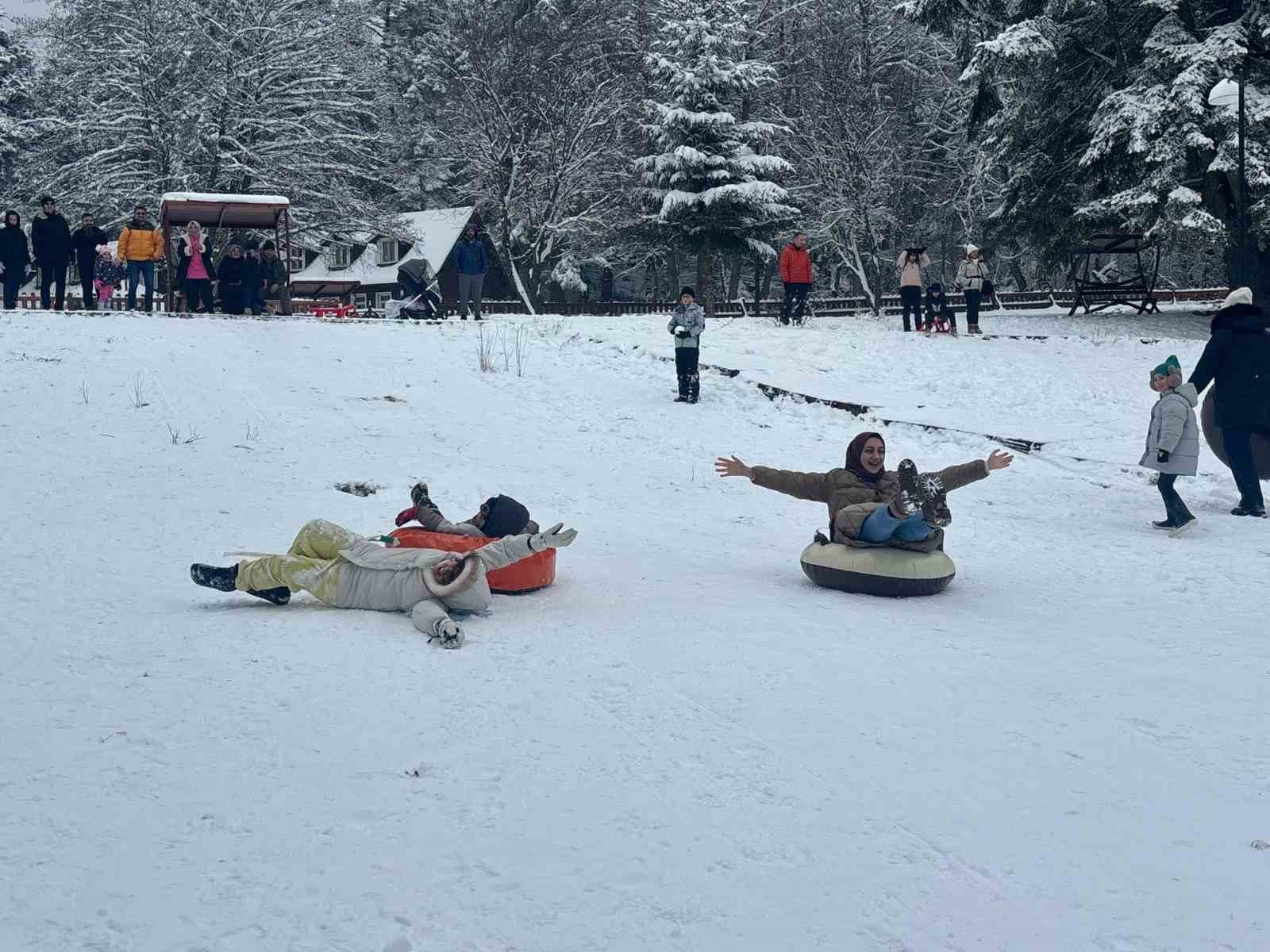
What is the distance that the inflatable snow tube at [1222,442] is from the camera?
425 inches

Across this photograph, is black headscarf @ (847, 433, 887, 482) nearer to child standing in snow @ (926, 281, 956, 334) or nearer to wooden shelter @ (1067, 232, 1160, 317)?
child standing in snow @ (926, 281, 956, 334)

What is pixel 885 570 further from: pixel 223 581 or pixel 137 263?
pixel 137 263

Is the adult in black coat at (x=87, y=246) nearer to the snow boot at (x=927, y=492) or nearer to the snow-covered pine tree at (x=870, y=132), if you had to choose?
the snow boot at (x=927, y=492)

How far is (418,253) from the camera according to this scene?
161 feet

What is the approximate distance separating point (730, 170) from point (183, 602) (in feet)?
106

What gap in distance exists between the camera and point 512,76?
135 feet

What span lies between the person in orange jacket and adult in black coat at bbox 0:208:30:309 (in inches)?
59.3

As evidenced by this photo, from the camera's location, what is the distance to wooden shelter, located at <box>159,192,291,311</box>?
2244cm

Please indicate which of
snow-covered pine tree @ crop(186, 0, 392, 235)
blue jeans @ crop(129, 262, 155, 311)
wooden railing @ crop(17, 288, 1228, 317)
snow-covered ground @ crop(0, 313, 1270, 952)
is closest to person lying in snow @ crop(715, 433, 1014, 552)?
snow-covered ground @ crop(0, 313, 1270, 952)

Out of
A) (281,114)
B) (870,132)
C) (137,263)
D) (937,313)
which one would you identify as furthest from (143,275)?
(870,132)

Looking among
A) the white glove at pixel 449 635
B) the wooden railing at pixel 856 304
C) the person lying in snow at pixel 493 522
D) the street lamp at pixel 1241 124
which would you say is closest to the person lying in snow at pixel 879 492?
the person lying in snow at pixel 493 522

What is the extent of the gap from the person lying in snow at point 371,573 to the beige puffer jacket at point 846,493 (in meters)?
2.16

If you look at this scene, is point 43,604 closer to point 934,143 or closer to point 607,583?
→ point 607,583

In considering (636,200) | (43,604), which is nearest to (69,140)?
(636,200)
